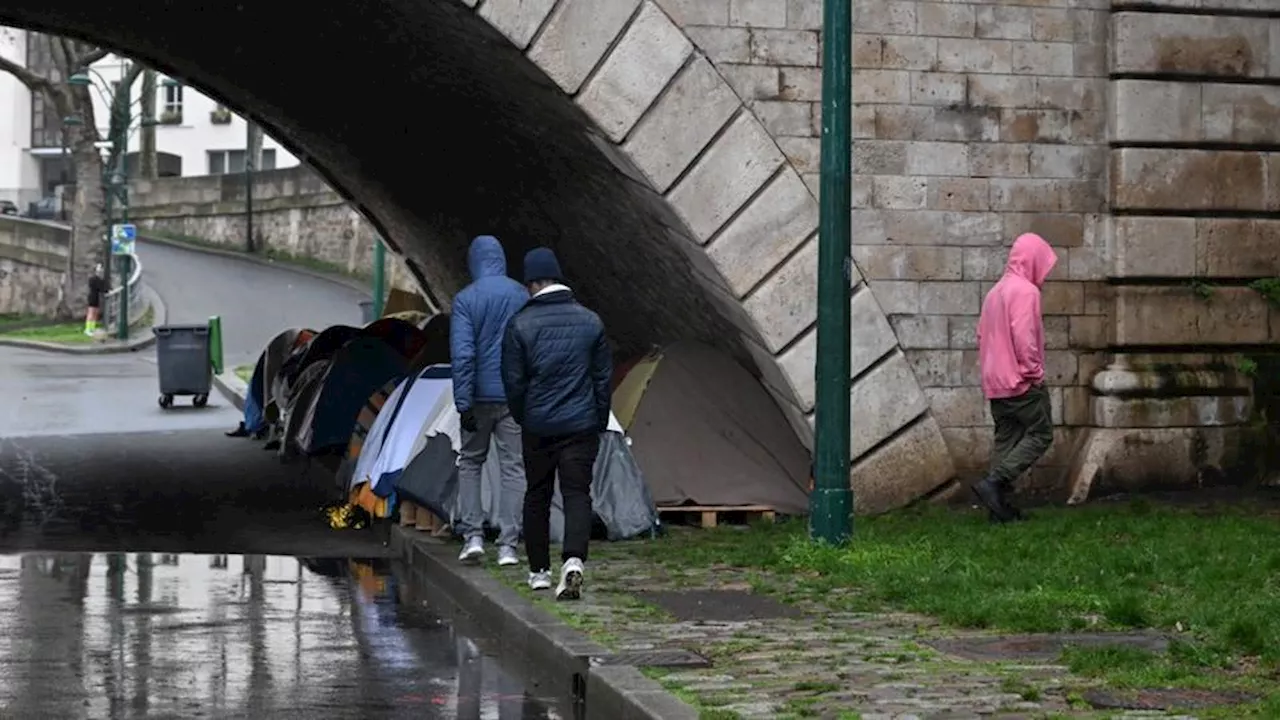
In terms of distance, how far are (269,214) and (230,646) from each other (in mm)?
52411

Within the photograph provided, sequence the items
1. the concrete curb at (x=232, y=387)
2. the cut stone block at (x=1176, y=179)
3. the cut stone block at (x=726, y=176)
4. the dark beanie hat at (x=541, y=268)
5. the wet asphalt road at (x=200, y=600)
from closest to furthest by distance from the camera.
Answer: the wet asphalt road at (x=200, y=600) → the dark beanie hat at (x=541, y=268) → the cut stone block at (x=726, y=176) → the cut stone block at (x=1176, y=179) → the concrete curb at (x=232, y=387)

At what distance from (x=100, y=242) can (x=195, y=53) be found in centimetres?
3576

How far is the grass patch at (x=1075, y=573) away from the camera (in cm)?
862

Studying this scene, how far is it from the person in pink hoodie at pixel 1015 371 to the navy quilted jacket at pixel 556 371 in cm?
328

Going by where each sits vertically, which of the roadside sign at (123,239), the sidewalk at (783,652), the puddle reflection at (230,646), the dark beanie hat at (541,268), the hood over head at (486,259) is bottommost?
the puddle reflection at (230,646)

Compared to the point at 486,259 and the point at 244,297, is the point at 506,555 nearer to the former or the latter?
the point at 486,259

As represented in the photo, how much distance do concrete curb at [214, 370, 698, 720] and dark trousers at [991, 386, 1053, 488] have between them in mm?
3279

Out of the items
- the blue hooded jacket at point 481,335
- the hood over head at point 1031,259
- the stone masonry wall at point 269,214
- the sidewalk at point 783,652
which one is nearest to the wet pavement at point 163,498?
the blue hooded jacket at point 481,335

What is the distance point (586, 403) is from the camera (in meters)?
11.2

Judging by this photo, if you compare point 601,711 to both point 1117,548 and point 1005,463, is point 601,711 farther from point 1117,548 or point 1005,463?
point 1005,463

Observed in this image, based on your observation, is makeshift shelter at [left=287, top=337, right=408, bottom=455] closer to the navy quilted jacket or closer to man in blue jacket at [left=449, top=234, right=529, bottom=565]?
man in blue jacket at [left=449, top=234, right=529, bottom=565]

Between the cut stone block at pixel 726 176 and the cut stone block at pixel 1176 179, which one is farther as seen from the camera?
the cut stone block at pixel 1176 179

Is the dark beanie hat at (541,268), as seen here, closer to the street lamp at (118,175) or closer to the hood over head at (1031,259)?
the hood over head at (1031,259)

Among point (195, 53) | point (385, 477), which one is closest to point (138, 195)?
point (195, 53)
